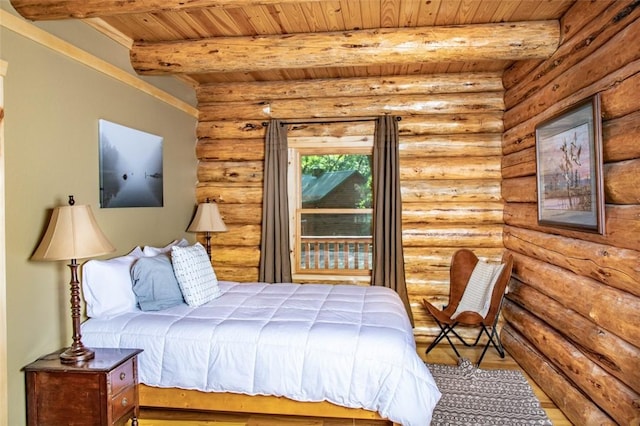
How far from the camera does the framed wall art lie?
10.0ft

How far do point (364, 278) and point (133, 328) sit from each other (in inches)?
99.4

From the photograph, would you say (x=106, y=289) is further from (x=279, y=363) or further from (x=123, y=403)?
(x=279, y=363)

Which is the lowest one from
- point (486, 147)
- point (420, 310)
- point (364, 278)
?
point (420, 310)

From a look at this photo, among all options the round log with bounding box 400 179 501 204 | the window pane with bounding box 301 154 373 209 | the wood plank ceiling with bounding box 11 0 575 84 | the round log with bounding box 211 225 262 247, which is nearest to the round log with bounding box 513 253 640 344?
the round log with bounding box 400 179 501 204

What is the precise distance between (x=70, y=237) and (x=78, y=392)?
0.85m

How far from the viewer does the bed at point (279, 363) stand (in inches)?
93.9

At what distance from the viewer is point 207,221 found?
4.21 m

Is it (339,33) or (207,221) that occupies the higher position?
(339,33)

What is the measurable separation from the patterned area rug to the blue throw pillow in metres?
2.00

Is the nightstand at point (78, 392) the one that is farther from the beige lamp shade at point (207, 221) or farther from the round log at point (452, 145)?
the round log at point (452, 145)

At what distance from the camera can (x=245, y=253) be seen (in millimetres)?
4664

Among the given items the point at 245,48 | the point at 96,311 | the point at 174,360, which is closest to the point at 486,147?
the point at 245,48

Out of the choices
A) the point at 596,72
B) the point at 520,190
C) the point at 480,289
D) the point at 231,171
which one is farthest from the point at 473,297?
the point at 231,171

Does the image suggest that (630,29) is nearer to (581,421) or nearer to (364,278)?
(581,421)
